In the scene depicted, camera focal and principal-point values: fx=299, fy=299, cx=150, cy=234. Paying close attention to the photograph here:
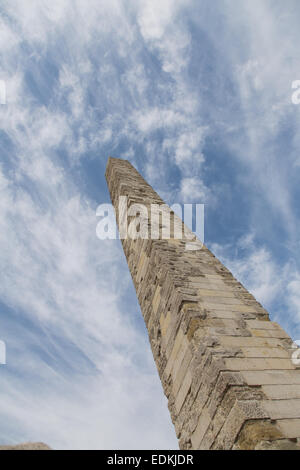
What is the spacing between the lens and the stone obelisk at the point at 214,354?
2.97 m

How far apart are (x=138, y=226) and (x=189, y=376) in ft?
11.7

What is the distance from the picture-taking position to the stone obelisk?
297 centimetres

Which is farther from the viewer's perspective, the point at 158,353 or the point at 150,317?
the point at 150,317

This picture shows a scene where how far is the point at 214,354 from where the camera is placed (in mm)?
3494

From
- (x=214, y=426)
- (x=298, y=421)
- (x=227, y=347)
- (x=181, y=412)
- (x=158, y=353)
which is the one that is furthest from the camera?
(x=158, y=353)

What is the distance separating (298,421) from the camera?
2.97 metres
